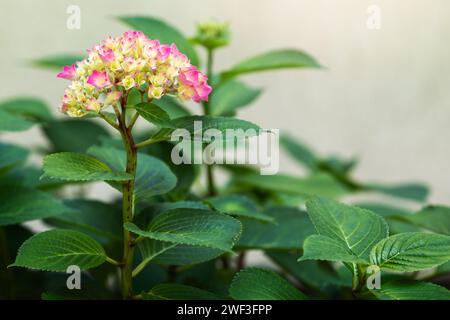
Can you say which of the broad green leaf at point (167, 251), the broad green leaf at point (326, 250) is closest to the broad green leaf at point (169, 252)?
the broad green leaf at point (167, 251)

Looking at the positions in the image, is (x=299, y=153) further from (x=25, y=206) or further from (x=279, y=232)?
(x=25, y=206)

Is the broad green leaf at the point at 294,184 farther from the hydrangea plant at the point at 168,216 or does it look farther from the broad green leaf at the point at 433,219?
the broad green leaf at the point at 433,219

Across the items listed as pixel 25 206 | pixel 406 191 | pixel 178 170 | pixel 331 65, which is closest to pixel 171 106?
pixel 178 170

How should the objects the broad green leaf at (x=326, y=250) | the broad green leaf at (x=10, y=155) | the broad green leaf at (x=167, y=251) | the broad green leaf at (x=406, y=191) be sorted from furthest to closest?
the broad green leaf at (x=406, y=191) → the broad green leaf at (x=10, y=155) → the broad green leaf at (x=167, y=251) → the broad green leaf at (x=326, y=250)

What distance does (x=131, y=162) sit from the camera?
480 mm

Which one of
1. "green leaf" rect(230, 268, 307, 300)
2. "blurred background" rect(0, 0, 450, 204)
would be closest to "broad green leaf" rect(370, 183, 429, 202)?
"green leaf" rect(230, 268, 307, 300)

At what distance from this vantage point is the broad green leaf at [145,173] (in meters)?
0.54

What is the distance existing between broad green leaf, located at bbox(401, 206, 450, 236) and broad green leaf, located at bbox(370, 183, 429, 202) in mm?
348

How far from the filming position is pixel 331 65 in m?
1.70

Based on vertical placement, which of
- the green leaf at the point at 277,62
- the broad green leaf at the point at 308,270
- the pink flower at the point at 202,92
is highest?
the green leaf at the point at 277,62

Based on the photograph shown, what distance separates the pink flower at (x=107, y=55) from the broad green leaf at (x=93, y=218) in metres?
0.20
